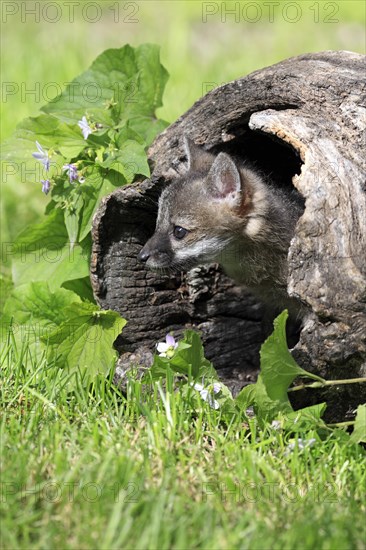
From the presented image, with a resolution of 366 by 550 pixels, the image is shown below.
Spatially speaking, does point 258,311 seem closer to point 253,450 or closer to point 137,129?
point 137,129

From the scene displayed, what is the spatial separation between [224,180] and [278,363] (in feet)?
4.65

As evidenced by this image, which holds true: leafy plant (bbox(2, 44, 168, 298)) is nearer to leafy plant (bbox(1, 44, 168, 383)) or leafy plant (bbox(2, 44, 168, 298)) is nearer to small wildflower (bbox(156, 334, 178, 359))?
leafy plant (bbox(1, 44, 168, 383))

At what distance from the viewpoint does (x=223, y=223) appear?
4.82m

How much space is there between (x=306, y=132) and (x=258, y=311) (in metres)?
1.58

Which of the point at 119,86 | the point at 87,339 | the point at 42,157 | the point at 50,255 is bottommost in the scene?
the point at 87,339

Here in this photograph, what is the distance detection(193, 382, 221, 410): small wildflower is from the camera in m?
3.95

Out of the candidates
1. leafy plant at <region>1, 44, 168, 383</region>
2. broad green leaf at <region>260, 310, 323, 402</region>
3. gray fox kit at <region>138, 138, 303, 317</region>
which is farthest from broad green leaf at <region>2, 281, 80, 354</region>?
broad green leaf at <region>260, 310, 323, 402</region>

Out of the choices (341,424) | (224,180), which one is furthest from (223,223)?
(341,424)

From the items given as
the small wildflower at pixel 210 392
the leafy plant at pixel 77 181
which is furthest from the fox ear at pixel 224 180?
the small wildflower at pixel 210 392

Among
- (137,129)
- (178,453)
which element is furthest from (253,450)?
(137,129)

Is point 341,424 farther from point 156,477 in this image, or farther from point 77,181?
point 77,181

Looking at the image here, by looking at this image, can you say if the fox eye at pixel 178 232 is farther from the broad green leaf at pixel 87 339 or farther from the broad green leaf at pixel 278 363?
the broad green leaf at pixel 278 363

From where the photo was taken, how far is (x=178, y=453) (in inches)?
136

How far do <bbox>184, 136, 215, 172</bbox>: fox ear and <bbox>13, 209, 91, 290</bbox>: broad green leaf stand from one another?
0.76 m
